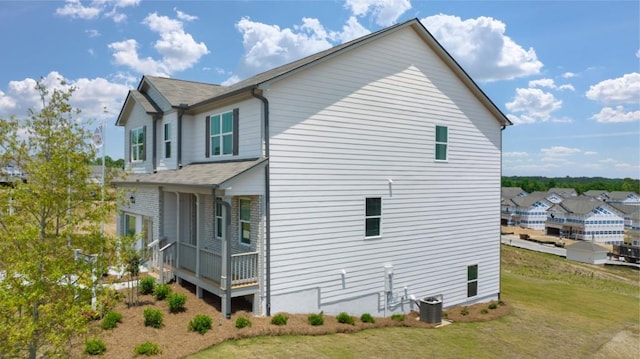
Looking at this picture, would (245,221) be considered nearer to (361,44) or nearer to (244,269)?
(244,269)

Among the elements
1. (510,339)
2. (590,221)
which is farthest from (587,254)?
(510,339)

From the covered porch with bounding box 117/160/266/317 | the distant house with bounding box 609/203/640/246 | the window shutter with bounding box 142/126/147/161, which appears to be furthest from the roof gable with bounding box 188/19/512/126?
the distant house with bounding box 609/203/640/246

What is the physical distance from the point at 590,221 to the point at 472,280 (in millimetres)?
79526

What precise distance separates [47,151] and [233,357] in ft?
19.2

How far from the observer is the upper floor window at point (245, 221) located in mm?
13406

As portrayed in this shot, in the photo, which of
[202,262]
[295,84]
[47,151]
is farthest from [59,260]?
[295,84]

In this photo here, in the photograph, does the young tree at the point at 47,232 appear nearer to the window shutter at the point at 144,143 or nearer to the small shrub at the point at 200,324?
the small shrub at the point at 200,324

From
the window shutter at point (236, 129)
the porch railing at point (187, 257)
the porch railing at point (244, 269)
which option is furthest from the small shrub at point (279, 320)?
the window shutter at point (236, 129)

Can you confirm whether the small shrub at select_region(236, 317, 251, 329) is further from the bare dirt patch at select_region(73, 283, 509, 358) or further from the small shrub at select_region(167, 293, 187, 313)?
the small shrub at select_region(167, 293, 187, 313)

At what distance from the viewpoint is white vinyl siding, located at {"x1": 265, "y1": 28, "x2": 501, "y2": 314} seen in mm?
12922

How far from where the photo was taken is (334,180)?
13781 mm

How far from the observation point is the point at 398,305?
15.5 metres

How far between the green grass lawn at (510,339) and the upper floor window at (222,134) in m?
6.50

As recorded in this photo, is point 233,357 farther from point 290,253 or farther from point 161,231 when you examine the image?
point 161,231
